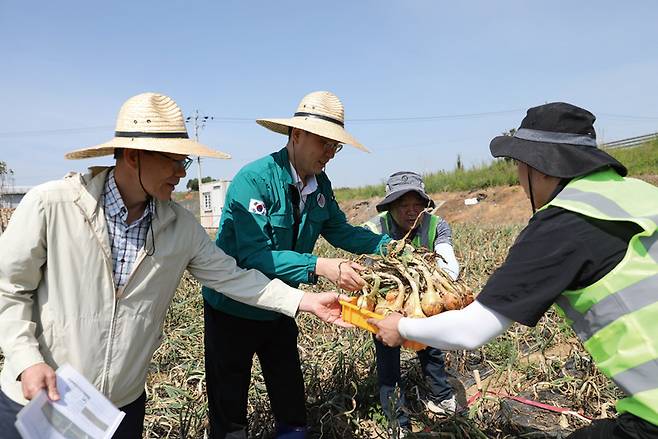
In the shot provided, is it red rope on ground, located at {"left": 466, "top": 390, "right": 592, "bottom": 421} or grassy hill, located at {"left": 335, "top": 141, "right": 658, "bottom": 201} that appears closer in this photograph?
red rope on ground, located at {"left": 466, "top": 390, "right": 592, "bottom": 421}

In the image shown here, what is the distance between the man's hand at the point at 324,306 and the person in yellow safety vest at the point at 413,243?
0.73 metres

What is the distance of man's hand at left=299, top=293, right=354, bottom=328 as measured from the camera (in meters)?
2.23

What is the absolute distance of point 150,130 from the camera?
1761 millimetres

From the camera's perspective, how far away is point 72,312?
165 cm

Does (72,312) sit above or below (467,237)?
above

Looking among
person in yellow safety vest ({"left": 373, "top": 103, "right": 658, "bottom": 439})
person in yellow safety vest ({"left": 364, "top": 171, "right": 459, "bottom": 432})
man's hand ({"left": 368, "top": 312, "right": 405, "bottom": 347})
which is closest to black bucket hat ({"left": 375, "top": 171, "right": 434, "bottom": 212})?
person in yellow safety vest ({"left": 364, "top": 171, "right": 459, "bottom": 432})

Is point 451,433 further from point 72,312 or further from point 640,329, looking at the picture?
point 72,312

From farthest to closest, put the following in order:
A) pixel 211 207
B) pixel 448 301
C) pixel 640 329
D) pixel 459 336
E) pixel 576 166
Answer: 1. pixel 211 207
2. pixel 448 301
3. pixel 459 336
4. pixel 576 166
5. pixel 640 329

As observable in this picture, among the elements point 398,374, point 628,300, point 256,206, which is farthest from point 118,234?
point 398,374

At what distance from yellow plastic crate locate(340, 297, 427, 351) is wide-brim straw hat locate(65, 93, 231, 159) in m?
0.93

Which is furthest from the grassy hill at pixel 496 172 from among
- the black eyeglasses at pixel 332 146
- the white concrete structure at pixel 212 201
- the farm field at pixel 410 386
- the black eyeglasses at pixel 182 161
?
the black eyeglasses at pixel 182 161

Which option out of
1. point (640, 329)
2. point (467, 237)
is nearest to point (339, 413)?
point (640, 329)

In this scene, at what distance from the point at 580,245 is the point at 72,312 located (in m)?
1.61

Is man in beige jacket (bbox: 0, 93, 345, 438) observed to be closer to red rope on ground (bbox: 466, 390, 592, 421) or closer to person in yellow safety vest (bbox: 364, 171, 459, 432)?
person in yellow safety vest (bbox: 364, 171, 459, 432)
